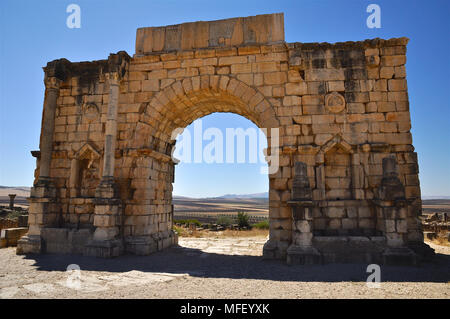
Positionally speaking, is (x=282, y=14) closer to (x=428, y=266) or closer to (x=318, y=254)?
(x=318, y=254)

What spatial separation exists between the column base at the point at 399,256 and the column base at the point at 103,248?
634 cm

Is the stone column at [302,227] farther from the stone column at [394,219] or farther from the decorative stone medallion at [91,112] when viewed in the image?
the decorative stone medallion at [91,112]

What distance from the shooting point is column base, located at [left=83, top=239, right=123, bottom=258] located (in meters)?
7.03

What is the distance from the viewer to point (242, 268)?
20.5ft

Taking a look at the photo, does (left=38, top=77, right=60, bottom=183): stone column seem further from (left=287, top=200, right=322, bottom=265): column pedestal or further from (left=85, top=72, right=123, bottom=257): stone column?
(left=287, top=200, right=322, bottom=265): column pedestal

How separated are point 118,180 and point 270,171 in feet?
13.8

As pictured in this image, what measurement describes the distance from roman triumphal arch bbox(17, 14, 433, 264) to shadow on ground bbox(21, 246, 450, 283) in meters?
0.37

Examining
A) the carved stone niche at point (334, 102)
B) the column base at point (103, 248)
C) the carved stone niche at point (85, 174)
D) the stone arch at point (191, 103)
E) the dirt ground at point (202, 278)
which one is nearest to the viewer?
the dirt ground at point (202, 278)

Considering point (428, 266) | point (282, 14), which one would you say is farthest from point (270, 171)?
point (282, 14)

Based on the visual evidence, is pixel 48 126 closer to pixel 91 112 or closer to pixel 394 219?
pixel 91 112

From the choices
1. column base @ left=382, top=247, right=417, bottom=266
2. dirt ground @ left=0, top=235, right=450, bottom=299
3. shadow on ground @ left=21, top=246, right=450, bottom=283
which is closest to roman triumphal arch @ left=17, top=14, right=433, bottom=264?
column base @ left=382, top=247, right=417, bottom=266

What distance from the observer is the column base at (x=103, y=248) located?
7.03m

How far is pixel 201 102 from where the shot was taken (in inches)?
361

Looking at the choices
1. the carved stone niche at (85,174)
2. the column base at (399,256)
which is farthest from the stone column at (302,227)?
the carved stone niche at (85,174)
